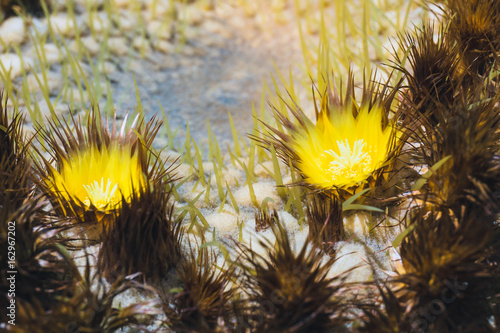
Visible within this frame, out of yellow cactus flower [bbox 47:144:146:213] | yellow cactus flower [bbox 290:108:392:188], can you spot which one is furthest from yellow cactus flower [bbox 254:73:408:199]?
yellow cactus flower [bbox 47:144:146:213]

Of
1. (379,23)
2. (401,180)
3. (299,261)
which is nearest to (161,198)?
(299,261)

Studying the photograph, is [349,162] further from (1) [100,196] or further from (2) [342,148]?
(1) [100,196]

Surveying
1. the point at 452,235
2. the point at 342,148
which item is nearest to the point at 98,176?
the point at 342,148

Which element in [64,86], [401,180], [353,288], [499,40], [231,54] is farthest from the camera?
[231,54]

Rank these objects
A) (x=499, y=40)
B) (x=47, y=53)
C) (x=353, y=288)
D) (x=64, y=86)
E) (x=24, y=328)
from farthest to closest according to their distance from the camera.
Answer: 1. (x=47, y=53)
2. (x=64, y=86)
3. (x=499, y=40)
4. (x=353, y=288)
5. (x=24, y=328)

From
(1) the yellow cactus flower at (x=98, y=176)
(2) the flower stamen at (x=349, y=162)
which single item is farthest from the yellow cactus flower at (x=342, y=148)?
(1) the yellow cactus flower at (x=98, y=176)

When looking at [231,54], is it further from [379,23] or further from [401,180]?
[401,180]

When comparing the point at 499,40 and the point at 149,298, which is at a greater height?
the point at 499,40

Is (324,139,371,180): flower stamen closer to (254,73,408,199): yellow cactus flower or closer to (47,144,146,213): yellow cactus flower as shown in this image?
(254,73,408,199): yellow cactus flower
